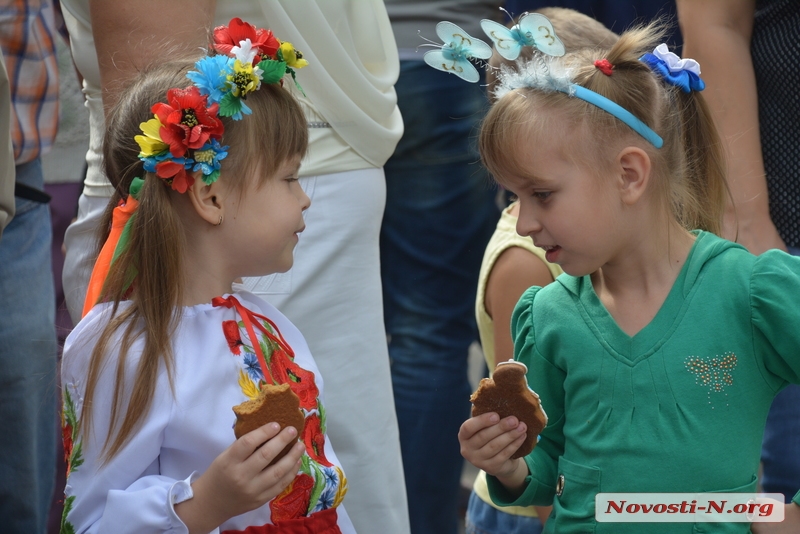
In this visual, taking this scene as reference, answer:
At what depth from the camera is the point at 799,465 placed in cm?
251

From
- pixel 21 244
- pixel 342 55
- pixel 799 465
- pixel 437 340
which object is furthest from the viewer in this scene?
pixel 437 340

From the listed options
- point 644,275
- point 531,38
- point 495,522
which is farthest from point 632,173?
point 495,522

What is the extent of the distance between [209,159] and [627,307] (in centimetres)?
94

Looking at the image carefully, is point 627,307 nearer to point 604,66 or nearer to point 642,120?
point 642,120

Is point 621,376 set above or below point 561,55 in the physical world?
below

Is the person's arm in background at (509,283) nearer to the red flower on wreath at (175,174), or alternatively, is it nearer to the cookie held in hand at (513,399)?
the cookie held in hand at (513,399)

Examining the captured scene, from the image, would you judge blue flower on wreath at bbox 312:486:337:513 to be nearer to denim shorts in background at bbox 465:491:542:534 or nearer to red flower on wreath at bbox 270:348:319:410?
red flower on wreath at bbox 270:348:319:410

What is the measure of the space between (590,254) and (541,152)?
0.24 m

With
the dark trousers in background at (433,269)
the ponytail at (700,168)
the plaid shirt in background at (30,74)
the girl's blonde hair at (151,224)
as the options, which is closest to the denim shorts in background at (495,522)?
the dark trousers in background at (433,269)

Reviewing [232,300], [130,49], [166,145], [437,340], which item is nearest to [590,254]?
[232,300]

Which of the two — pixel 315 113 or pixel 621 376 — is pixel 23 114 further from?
pixel 621 376

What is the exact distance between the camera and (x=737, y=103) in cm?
263

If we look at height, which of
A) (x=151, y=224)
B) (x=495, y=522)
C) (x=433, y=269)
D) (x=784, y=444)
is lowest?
(x=495, y=522)
